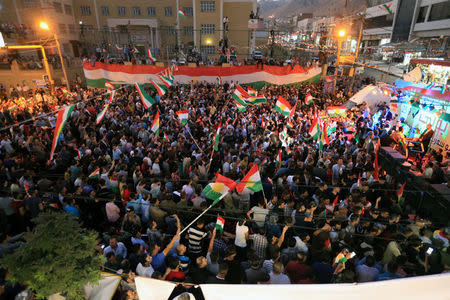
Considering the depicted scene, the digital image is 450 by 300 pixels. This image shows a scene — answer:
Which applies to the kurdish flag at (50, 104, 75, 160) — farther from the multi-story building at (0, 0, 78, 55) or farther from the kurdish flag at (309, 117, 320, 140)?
the multi-story building at (0, 0, 78, 55)

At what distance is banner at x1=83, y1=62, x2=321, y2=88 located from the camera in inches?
809

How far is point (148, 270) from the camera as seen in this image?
4.23 m

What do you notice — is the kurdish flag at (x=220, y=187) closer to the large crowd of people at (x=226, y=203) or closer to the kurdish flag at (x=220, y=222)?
the large crowd of people at (x=226, y=203)

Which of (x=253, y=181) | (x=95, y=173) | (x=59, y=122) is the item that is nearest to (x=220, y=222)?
(x=253, y=181)

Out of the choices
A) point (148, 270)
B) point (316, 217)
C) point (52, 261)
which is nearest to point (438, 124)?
point (316, 217)

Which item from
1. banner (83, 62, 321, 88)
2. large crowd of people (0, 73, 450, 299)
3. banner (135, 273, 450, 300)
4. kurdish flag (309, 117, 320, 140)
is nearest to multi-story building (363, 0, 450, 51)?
banner (83, 62, 321, 88)

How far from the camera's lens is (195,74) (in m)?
20.9

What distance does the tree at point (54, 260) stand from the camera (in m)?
2.80

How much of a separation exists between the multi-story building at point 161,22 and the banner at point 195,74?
18.5 m

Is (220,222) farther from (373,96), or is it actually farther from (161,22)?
(161,22)

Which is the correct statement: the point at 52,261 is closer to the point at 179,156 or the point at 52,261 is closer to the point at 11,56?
the point at 179,156

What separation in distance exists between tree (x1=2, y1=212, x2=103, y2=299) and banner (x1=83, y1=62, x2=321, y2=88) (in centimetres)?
1874

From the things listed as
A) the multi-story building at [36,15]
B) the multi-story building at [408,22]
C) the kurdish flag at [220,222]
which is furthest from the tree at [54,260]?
the multi-story building at [36,15]

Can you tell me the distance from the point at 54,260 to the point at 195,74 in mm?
19367
